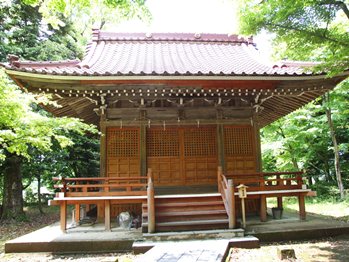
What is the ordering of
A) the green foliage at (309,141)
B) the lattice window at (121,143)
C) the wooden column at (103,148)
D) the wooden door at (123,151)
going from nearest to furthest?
the wooden column at (103,148) → the wooden door at (123,151) → the lattice window at (121,143) → the green foliage at (309,141)

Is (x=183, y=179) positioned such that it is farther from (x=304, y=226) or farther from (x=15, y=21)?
(x=15, y=21)

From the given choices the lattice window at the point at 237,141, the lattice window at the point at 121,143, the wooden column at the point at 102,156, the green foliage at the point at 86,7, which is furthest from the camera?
the lattice window at the point at 237,141

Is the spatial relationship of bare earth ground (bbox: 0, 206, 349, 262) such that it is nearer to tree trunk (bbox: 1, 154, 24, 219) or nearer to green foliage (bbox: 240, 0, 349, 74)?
green foliage (bbox: 240, 0, 349, 74)

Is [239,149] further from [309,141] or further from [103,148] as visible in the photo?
[309,141]

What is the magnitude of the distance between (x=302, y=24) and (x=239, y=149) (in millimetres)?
4973

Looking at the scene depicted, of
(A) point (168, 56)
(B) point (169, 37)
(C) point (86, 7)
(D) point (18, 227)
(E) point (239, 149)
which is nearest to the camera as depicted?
(C) point (86, 7)

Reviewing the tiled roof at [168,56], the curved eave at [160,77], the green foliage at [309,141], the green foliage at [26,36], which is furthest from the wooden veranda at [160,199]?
the green foliage at [26,36]

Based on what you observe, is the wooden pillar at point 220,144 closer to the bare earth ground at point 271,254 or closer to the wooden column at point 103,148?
the bare earth ground at point 271,254

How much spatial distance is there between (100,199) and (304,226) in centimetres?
529

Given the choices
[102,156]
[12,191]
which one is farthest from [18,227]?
[102,156]

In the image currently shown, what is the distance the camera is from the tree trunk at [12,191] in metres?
12.2

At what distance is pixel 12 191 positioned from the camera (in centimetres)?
1241

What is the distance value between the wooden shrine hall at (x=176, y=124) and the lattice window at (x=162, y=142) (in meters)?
0.03

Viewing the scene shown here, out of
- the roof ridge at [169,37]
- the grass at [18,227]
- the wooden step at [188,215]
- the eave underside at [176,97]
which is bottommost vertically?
the grass at [18,227]
